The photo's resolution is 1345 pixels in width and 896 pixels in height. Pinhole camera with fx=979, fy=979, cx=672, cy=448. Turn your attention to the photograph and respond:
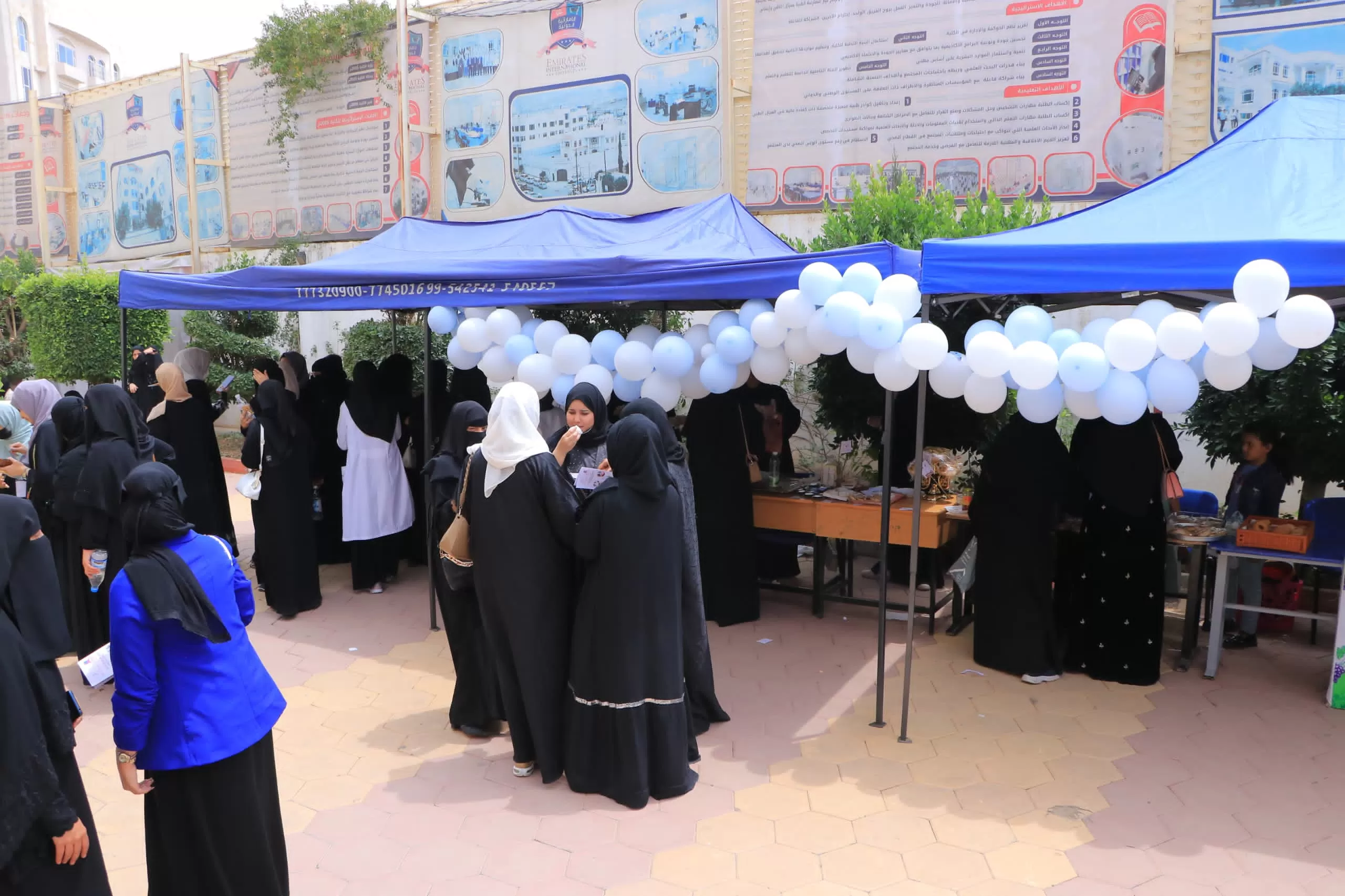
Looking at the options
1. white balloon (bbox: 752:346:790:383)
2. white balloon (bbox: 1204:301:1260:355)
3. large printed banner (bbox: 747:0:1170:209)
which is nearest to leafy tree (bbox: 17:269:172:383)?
large printed banner (bbox: 747:0:1170:209)

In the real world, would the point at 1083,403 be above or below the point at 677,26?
below

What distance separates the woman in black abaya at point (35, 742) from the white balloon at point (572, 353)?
314cm

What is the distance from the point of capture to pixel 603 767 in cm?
396

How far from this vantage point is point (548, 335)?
5.60 m

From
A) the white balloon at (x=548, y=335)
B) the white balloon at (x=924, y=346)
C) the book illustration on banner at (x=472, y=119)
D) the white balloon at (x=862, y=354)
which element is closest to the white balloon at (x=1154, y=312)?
the white balloon at (x=924, y=346)

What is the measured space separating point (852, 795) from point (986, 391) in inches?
71.4

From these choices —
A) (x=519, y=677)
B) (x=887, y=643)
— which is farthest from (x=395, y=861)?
(x=887, y=643)

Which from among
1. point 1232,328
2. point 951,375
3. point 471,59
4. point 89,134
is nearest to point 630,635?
point 951,375

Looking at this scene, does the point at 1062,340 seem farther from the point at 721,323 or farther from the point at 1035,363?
the point at 721,323

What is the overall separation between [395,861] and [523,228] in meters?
4.29

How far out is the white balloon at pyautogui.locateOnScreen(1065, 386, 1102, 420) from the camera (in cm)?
416

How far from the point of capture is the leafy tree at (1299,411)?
219 inches

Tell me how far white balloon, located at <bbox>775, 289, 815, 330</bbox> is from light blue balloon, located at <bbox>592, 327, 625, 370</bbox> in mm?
1207

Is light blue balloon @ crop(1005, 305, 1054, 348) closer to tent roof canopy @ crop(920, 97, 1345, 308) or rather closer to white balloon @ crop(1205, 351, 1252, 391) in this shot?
tent roof canopy @ crop(920, 97, 1345, 308)
